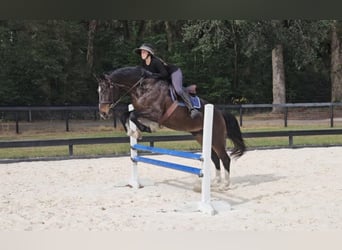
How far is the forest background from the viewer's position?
12289 mm

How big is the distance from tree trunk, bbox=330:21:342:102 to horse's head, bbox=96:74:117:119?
11.9m

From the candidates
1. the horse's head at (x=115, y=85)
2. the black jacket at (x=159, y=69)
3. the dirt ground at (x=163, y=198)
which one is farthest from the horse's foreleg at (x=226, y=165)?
the horse's head at (x=115, y=85)

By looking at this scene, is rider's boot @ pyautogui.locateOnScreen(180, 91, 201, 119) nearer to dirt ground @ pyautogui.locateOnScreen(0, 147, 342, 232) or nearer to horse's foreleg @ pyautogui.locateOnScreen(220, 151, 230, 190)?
horse's foreleg @ pyautogui.locateOnScreen(220, 151, 230, 190)

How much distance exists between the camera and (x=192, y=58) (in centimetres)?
1429

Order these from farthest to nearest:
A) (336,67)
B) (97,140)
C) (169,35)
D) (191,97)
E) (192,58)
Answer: (169,35) → (336,67) → (192,58) → (97,140) → (191,97)

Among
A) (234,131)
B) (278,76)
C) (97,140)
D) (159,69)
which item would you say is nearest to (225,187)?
(234,131)

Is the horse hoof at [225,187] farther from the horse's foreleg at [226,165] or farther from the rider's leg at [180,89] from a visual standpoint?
the rider's leg at [180,89]

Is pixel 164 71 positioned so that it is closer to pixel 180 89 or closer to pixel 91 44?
pixel 180 89

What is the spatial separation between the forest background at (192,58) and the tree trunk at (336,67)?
0.11ft

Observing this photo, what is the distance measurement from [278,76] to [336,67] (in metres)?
3.36

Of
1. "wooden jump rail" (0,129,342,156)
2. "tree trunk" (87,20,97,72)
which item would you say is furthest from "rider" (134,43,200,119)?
"tree trunk" (87,20,97,72)

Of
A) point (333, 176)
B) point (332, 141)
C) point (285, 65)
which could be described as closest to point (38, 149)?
point (333, 176)

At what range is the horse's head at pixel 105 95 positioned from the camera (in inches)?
191

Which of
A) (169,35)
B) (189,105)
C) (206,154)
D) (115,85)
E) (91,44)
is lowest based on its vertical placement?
(206,154)
